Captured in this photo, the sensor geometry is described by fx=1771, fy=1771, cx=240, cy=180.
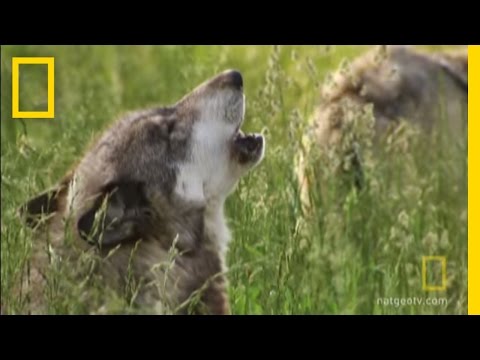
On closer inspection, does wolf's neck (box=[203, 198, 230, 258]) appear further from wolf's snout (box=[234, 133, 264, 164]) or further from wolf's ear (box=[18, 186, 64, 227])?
wolf's ear (box=[18, 186, 64, 227])

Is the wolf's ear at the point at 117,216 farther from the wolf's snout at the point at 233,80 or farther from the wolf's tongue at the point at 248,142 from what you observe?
the wolf's snout at the point at 233,80

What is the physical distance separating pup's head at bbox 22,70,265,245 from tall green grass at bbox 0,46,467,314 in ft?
0.98

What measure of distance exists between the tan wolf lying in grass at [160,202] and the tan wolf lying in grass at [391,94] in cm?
93

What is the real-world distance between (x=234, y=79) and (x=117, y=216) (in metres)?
0.76

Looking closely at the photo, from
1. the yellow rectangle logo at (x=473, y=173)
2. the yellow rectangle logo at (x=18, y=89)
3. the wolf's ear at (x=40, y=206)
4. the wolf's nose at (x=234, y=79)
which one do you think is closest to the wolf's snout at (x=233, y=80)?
the wolf's nose at (x=234, y=79)

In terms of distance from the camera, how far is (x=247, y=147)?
7000mm

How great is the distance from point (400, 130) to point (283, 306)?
1222mm

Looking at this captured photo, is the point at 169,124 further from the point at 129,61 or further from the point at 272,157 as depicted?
→ the point at 129,61

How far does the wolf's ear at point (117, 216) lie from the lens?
6609mm

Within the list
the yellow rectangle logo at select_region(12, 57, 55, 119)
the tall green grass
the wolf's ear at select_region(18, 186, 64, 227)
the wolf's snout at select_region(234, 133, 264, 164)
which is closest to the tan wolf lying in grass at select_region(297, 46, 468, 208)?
the tall green grass

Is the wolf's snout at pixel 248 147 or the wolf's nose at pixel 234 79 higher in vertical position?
the wolf's nose at pixel 234 79

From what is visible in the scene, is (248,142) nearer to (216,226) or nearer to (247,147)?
(247,147)

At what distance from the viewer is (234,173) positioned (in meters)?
6.98
